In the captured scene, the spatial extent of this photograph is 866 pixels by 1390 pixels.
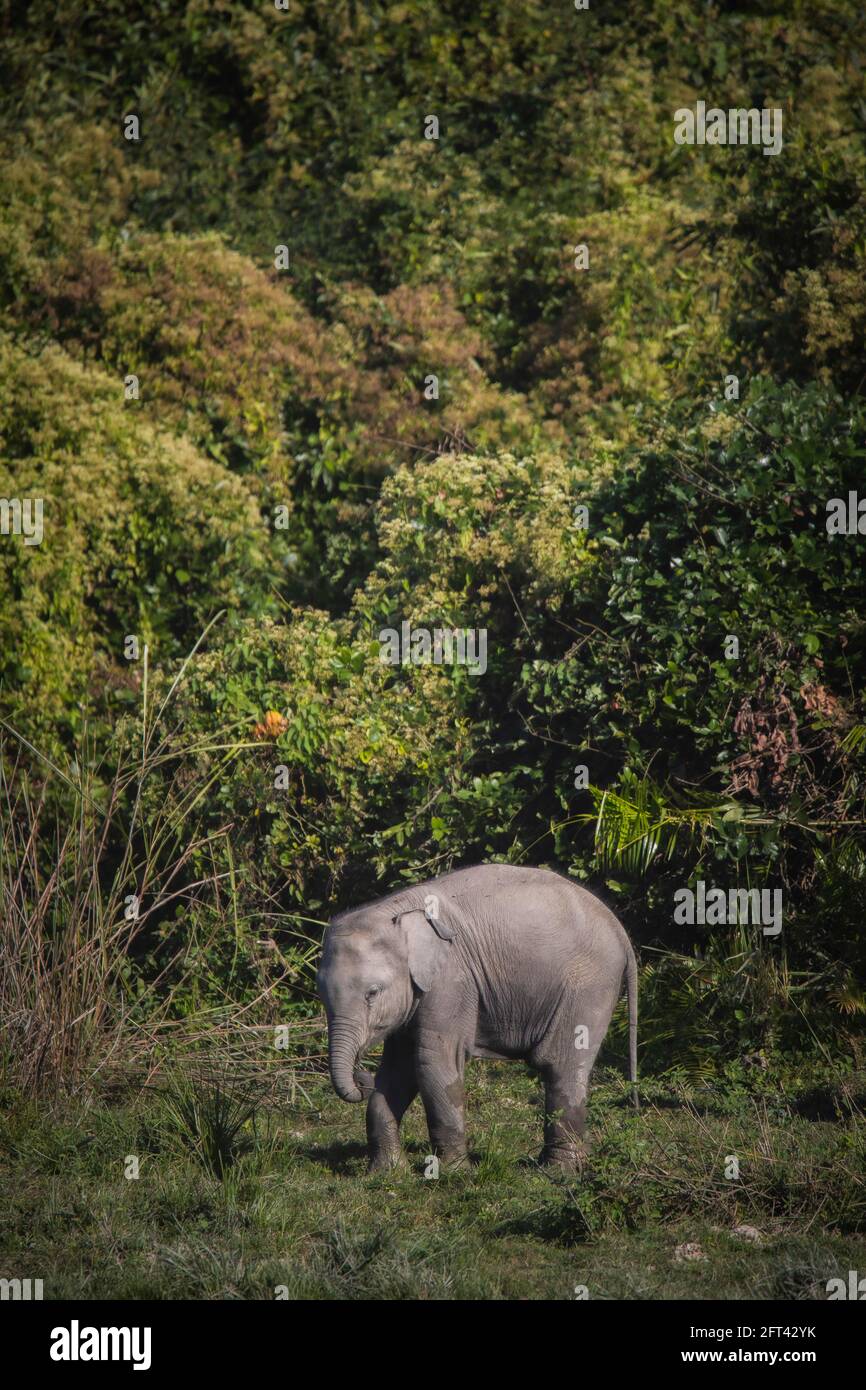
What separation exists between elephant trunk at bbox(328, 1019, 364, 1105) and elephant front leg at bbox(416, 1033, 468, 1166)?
1.60 ft

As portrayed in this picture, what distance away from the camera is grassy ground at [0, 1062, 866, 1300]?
6410 mm

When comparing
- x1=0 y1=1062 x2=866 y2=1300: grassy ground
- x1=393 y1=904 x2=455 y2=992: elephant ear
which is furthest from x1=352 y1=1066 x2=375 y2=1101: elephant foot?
x1=393 y1=904 x2=455 y2=992: elephant ear

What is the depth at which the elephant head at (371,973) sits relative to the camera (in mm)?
7574

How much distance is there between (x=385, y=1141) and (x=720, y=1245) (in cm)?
204

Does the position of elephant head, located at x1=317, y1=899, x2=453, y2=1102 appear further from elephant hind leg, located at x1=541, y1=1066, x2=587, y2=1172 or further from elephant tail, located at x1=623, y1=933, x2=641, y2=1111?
elephant tail, located at x1=623, y1=933, x2=641, y2=1111

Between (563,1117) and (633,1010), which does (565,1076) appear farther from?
(633,1010)

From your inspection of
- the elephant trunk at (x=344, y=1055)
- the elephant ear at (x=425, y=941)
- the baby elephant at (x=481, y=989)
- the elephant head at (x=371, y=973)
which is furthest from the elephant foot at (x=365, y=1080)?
the elephant ear at (x=425, y=941)

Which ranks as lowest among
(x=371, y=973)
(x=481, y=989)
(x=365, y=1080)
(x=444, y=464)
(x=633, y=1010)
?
(x=365, y=1080)

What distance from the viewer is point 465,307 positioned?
1591 centimetres

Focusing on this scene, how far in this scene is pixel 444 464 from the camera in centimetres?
1262

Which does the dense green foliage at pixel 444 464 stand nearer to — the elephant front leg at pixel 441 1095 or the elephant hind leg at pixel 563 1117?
the elephant hind leg at pixel 563 1117

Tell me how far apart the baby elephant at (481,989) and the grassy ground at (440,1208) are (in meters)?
0.32

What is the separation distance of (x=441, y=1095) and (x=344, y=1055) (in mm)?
727

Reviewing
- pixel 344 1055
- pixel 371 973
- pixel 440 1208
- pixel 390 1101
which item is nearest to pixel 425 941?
pixel 371 973
